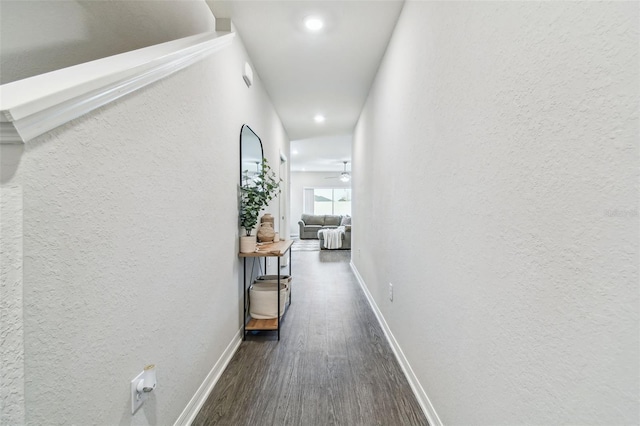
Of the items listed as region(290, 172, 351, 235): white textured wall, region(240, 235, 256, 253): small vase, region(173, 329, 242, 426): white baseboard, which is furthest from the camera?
region(290, 172, 351, 235): white textured wall

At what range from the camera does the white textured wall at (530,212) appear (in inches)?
21.4

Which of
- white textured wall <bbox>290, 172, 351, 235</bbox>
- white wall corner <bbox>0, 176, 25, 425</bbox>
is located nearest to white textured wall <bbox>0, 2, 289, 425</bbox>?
white wall corner <bbox>0, 176, 25, 425</bbox>

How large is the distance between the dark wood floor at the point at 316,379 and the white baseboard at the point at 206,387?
32 millimetres

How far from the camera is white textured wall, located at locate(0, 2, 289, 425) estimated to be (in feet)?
2.30

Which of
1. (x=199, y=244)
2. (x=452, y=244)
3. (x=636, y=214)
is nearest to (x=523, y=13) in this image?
(x=636, y=214)

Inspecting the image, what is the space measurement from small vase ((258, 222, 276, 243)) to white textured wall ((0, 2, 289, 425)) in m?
0.92

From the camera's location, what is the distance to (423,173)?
1586 millimetres

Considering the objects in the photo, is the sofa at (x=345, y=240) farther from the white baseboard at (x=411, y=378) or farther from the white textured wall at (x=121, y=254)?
the white textured wall at (x=121, y=254)

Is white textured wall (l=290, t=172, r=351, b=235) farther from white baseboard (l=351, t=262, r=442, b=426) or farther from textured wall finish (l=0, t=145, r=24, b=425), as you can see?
textured wall finish (l=0, t=145, r=24, b=425)

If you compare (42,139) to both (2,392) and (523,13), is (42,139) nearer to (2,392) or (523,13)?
(2,392)

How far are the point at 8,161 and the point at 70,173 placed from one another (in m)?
0.15

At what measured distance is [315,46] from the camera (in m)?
2.48

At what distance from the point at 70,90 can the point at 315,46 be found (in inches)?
84.4

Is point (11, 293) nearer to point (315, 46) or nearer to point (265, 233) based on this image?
point (265, 233)
